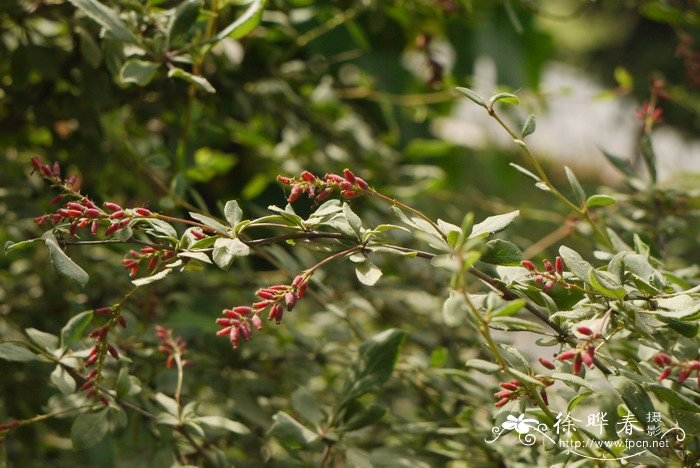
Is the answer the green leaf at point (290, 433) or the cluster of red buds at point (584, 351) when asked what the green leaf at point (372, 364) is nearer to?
the green leaf at point (290, 433)

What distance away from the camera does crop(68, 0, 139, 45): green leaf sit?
0.51 metres

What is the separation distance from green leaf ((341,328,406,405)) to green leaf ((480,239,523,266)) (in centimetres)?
13

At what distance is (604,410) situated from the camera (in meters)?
0.54

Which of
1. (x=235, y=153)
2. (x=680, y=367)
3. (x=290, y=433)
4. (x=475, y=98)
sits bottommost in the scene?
(x=235, y=153)

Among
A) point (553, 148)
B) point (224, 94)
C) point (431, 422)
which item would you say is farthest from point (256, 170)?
point (553, 148)

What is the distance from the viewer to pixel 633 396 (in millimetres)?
437

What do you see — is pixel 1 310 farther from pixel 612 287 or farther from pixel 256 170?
pixel 612 287

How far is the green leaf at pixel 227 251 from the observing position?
0.41m

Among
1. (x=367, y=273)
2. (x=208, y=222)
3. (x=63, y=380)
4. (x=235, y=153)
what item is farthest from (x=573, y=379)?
(x=235, y=153)

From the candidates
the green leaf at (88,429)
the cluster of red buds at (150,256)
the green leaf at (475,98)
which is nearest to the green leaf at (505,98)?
the green leaf at (475,98)

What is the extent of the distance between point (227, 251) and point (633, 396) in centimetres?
26

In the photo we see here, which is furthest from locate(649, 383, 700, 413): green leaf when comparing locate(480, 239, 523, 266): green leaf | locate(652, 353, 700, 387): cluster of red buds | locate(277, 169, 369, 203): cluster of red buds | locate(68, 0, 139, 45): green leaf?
locate(68, 0, 139, 45): green leaf

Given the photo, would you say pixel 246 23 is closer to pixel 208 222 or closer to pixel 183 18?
pixel 183 18

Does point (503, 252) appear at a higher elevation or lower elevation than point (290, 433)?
higher
